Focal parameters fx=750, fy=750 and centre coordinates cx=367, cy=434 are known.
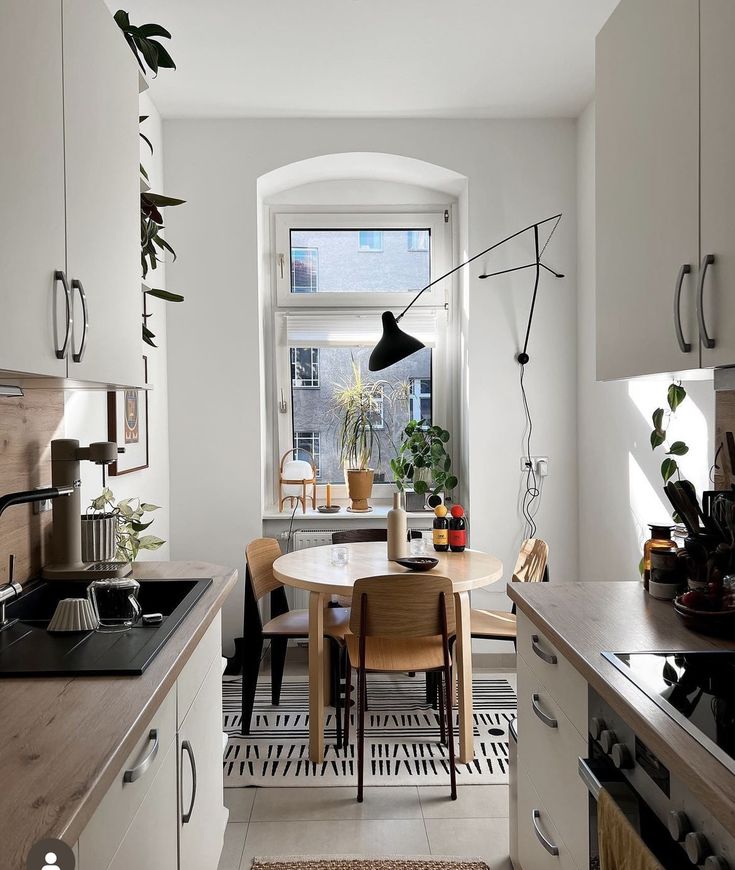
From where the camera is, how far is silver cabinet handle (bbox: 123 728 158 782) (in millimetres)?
1221

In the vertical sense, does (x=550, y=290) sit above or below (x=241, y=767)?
above

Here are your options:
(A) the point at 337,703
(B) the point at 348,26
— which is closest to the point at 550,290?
(B) the point at 348,26

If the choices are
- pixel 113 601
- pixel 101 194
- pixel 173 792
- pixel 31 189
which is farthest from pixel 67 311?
pixel 173 792

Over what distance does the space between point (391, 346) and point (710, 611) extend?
2.12m

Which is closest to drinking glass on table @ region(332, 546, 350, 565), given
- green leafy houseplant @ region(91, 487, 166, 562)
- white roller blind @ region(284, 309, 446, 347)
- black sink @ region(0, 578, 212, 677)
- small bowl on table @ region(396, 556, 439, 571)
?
small bowl on table @ region(396, 556, 439, 571)

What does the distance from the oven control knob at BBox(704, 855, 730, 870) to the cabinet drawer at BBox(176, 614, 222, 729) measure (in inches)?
41.6

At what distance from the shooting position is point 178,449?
4117 millimetres

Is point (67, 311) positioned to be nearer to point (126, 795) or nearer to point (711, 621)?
point (126, 795)

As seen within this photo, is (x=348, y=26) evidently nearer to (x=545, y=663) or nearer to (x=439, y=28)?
(x=439, y=28)

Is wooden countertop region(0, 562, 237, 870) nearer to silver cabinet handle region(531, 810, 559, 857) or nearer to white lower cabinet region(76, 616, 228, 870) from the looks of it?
white lower cabinet region(76, 616, 228, 870)

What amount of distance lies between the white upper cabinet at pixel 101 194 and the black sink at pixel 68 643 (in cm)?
58

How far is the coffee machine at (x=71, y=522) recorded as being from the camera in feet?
6.86

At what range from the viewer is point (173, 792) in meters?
1.57

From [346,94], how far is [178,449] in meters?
2.04
